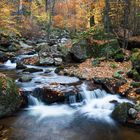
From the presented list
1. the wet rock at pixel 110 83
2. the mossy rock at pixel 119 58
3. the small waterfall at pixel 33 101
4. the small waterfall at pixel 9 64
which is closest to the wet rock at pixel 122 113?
the wet rock at pixel 110 83

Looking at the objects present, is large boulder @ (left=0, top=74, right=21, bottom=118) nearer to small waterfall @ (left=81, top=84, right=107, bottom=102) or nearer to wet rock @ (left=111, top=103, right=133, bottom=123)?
small waterfall @ (left=81, top=84, right=107, bottom=102)

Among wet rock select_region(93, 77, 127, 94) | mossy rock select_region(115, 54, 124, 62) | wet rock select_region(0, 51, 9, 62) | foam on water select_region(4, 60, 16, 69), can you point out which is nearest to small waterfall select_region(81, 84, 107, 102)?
wet rock select_region(93, 77, 127, 94)

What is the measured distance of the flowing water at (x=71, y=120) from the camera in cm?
909

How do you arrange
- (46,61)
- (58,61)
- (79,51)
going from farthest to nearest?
(79,51) < (58,61) < (46,61)

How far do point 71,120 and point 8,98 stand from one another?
8.52ft

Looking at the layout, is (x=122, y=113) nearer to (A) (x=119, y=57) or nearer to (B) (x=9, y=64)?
(A) (x=119, y=57)

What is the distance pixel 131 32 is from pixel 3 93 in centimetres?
1344

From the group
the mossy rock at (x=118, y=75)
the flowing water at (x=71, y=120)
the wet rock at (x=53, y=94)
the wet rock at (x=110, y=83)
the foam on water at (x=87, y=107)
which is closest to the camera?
the flowing water at (x=71, y=120)

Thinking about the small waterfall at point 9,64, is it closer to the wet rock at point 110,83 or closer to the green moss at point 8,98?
the wet rock at point 110,83

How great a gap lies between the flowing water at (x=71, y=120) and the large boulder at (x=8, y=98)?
32 centimetres

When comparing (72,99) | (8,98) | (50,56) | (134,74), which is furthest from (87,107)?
(50,56)

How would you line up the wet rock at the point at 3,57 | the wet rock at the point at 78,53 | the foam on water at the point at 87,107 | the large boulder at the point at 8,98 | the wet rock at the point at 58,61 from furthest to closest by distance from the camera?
1. the wet rock at the point at 3,57
2. the wet rock at the point at 78,53
3. the wet rock at the point at 58,61
4. the foam on water at the point at 87,107
5. the large boulder at the point at 8,98

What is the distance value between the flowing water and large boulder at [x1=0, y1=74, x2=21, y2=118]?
0.32 metres

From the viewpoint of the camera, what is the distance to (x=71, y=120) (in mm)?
10531
